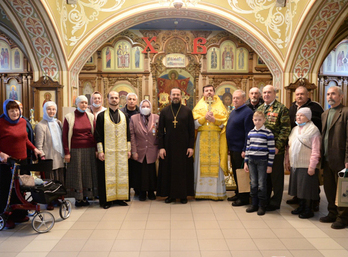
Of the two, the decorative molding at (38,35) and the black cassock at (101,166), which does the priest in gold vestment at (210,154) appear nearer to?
the black cassock at (101,166)

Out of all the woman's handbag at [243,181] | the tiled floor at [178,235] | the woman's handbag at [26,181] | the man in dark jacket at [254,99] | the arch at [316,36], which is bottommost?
the tiled floor at [178,235]

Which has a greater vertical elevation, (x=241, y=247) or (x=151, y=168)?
(x=151, y=168)

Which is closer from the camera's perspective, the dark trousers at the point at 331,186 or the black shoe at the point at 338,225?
the black shoe at the point at 338,225

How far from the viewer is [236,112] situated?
189 inches

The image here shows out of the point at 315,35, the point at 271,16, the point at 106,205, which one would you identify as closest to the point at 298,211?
the point at 106,205

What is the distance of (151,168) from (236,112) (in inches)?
62.8

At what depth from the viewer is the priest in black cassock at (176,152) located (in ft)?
15.9

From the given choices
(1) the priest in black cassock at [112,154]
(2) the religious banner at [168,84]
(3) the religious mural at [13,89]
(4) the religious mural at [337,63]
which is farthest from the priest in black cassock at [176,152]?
(4) the religious mural at [337,63]

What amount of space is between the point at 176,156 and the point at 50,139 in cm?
186

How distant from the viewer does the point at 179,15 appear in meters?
8.16

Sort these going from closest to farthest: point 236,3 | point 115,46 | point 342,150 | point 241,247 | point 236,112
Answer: point 241,247 → point 342,150 → point 236,112 → point 236,3 → point 115,46

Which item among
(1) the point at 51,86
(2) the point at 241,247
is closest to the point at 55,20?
(1) the point at 51,86

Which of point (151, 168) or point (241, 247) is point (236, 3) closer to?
point (151, 168)

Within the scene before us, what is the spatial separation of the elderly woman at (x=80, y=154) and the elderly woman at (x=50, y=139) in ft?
0.31
